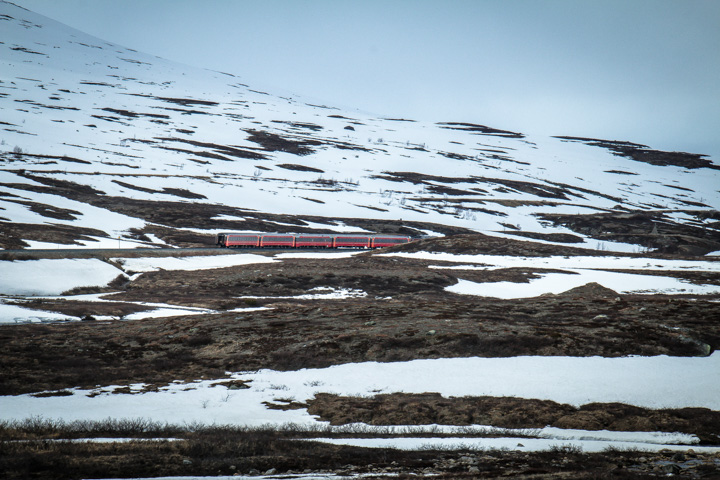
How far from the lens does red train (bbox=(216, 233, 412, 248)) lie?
76125 millimetres

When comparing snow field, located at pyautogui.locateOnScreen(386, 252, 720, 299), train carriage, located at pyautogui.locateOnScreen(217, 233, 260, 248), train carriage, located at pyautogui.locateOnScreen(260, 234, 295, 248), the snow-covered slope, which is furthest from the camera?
the snow-covered slope

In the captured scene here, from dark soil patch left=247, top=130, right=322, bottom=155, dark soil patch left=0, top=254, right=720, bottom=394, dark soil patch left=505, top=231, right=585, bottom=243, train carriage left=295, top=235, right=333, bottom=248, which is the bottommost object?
train carriage left=295, top=235, right=333, bottom=248

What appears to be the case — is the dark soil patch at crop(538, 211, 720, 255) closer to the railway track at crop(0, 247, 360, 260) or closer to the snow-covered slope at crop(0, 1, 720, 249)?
the snow-covered slope at crop(0, 1, 720, 249)

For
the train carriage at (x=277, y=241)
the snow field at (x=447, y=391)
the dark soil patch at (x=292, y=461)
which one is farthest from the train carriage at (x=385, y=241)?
the dark soil patch at (x=292, y=461)

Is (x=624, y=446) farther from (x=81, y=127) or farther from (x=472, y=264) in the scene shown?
(x=81, y=127)

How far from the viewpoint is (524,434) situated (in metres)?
13.5

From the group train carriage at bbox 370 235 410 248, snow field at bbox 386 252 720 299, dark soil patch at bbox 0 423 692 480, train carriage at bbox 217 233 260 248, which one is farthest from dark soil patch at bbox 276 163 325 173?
dark soil patch at bbox 0 423 692 480

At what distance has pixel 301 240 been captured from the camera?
81250mm

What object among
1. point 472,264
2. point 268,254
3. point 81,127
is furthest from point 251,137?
point 472,264

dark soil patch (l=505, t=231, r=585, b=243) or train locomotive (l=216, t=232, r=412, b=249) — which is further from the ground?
dark soil patch (l=505, t=231, r=585, b=243)

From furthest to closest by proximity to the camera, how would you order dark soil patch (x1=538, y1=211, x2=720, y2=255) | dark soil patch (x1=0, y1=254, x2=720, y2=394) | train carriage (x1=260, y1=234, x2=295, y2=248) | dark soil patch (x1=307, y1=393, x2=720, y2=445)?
dark soil patch (x1=538, y1=211, x2=720, y2=255) < train carriage (x1=260, y1=234, x2=295, y2=248) < dark soil patch (x1=0, y1=254, x2=720, y2=394) < dark soil patch (x1=307, y1=393, x2=720, y2=445)

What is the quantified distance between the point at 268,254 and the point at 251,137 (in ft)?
422

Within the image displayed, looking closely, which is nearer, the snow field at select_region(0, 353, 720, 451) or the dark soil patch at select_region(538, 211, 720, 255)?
the snow field at select_region(0, 353, 720, 451)

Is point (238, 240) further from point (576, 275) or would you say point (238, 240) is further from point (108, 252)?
point (576, 275)
